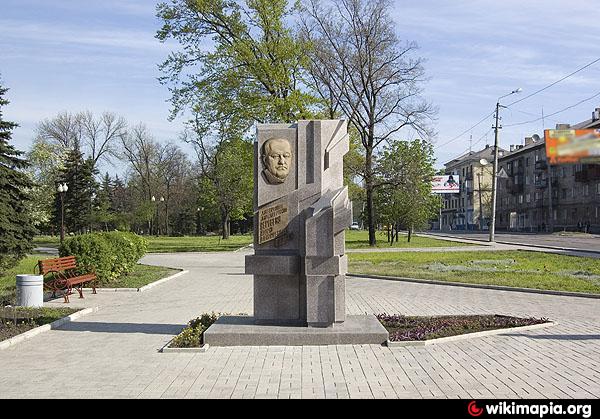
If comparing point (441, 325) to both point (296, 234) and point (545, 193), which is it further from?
point (545, 193)

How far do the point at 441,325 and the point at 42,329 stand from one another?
6.51 m

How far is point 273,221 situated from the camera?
33.8ft

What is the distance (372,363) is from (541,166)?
81.8 metres

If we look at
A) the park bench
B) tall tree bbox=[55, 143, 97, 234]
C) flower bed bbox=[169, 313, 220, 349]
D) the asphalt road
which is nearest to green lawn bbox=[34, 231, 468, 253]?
tall tree bbox=[55, 143, 97, 234]

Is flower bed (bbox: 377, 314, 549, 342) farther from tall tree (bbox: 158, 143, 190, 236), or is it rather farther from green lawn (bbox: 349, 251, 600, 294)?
tall tree (bbox: 158, 143, 190, 236)

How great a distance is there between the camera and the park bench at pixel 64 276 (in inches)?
615

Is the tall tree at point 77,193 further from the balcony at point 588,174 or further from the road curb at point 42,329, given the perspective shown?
the balcony at point 588,174

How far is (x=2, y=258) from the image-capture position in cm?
2170

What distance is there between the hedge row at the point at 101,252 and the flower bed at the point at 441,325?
9650 millimetres

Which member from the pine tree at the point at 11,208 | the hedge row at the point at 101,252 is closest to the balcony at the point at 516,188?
the pine tree at the point at 11,208

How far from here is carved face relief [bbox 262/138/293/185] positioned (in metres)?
10.3

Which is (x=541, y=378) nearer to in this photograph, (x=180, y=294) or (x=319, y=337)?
(x=319, y=337)

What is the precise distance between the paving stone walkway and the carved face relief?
2686mm
